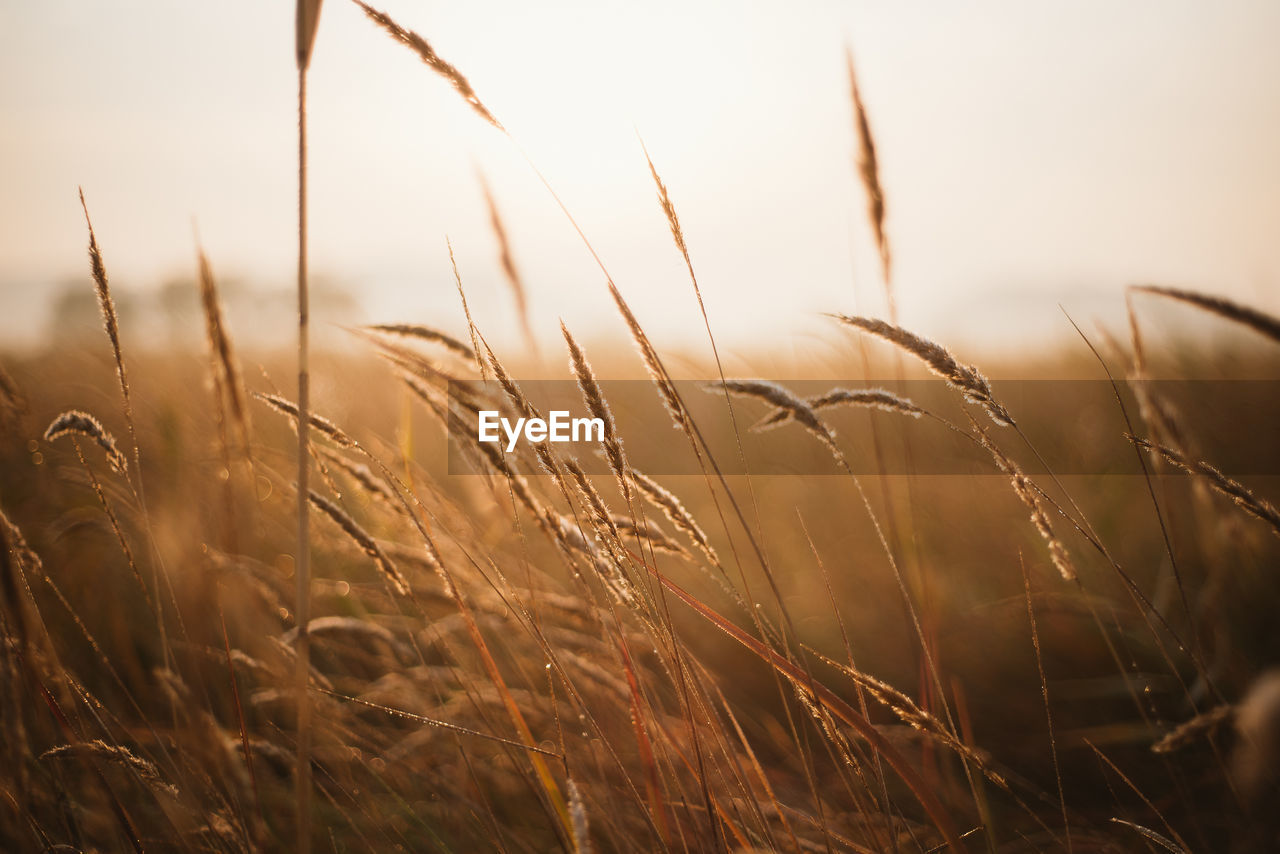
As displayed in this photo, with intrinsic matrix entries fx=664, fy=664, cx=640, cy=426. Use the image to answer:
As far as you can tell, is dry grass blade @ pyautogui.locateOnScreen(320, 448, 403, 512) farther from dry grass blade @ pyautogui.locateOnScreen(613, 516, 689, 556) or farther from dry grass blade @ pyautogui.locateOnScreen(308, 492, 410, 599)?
dry grass blade @ pyautogui.locateOnScreen(613, 516, 689, 556)

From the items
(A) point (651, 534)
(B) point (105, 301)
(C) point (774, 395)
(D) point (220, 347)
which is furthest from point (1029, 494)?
(B) point (105, 301)

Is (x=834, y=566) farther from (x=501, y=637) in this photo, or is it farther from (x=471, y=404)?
(x=471, y=404)

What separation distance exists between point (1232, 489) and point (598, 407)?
0.88m

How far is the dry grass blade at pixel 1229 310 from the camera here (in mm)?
706

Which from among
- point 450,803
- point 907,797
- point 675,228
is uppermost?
point 675,228

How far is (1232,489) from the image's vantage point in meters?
0.91

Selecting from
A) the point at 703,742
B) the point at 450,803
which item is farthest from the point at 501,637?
the point at 703,742

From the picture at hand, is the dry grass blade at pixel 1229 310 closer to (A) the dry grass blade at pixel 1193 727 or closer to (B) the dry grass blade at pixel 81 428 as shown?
(A) the dry grass blade at pixel 1193 727

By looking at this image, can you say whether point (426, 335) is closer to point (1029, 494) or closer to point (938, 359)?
point (938, 359)

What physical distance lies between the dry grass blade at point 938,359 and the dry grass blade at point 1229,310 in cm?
22

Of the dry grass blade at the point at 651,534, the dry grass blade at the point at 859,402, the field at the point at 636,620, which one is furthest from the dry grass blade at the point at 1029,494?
the dry grass blade at the point at 651,534

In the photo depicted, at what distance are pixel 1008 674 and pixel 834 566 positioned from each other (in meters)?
0.57

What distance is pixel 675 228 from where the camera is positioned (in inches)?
37.3

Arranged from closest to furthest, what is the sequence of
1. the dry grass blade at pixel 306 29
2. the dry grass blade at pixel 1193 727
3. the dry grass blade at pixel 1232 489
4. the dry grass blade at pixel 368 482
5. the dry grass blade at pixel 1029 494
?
the dry grass blade at pixel 306 29 < the dry grass blade at pixel 1193 727 < the dry grass blade at pixel 1232 489 < the dry grass blade at pixel 1029 494 < the dry grass blade at pixel 368 482
